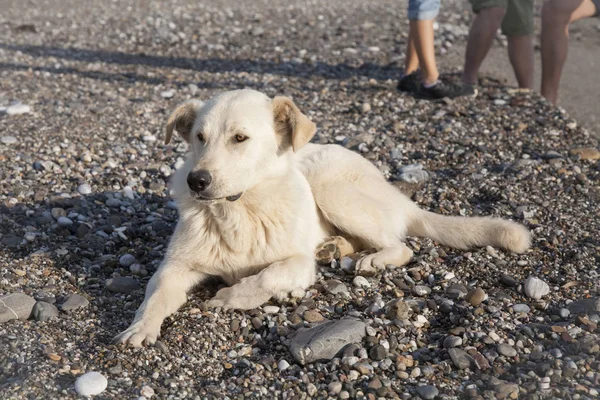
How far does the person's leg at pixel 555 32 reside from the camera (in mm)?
8117

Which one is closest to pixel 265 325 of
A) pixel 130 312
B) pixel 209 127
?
pixel 130 312

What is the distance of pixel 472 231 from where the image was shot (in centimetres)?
501

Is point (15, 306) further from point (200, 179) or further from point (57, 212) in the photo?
point (57, 212)

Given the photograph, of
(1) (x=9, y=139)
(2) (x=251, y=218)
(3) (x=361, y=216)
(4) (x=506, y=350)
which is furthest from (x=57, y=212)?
(4) (x=506, y=350)

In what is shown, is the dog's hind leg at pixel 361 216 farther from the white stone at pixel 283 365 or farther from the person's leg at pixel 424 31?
the person's leg at pixel 424 31

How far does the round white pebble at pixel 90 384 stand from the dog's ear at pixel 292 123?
1759 millimetres

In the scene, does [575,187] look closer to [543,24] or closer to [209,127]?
[543,24]

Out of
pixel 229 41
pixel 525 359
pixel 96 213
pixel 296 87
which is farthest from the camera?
pixel 229 41

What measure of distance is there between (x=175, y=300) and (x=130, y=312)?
296mm

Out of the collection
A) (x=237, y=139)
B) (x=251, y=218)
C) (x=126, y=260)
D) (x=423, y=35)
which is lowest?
(x=126, y=260)

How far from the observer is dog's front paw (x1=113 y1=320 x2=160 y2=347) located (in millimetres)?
3658

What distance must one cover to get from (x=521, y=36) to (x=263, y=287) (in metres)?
5.86

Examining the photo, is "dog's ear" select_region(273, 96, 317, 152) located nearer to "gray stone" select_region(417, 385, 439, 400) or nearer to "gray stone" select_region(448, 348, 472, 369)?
"gray stone" select_region(448, 348, 472, 369)

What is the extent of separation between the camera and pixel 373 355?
12.1ft
